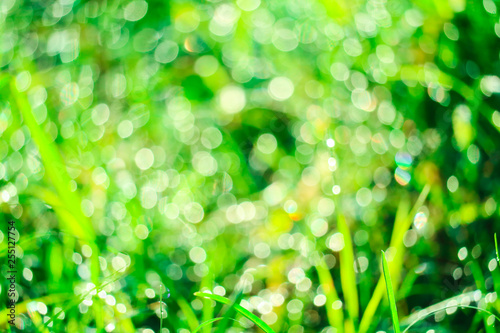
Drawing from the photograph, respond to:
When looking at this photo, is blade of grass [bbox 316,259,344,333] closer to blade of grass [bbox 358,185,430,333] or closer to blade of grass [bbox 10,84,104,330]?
blade of grass [bbox 358,185,430,333]

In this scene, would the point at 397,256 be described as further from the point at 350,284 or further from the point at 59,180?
the point at 59,180

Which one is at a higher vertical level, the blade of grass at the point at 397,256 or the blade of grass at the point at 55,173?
the blade of grass at the point at 55,173

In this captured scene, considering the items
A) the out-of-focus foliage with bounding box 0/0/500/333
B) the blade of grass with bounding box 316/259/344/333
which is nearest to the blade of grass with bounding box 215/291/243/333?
the out-of-focus foliage with bounding box 0/0/500/333

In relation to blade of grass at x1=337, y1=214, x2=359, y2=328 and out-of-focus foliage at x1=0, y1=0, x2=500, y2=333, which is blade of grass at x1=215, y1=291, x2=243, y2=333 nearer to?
out-of-focus foliage at x1=0, y1=0, x2=500, y2=333

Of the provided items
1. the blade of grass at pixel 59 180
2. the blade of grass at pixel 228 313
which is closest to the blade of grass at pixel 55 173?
the blade of grass at pixel 59 180

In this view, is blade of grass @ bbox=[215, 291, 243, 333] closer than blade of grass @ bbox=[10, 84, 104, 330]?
Yes

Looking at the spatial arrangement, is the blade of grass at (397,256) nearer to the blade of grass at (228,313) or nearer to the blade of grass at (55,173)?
the blade of grass at (228,313)

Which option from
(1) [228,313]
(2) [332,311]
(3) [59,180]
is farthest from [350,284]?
(3) [59,180]

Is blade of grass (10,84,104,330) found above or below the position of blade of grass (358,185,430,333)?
above

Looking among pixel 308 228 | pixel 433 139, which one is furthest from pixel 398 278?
pixel 433 139
